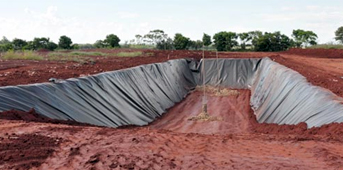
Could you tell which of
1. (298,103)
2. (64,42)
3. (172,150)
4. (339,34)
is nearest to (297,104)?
(298,103)

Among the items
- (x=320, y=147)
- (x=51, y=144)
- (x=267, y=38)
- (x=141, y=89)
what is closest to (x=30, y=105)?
(x=51, y=144)

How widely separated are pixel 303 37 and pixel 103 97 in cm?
4109

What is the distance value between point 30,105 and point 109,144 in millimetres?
2909

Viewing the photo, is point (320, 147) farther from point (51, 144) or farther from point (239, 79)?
point (239, 79)

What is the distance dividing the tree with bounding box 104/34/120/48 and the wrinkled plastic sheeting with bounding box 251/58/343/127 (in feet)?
115

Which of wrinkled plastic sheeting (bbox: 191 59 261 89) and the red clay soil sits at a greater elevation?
the red clay soil

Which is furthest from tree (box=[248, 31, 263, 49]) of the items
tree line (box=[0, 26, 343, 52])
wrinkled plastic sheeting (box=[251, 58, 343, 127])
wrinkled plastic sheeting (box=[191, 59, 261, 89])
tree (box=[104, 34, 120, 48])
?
wrinkled plastic sheeting (box=[251, 58, 343, 127])

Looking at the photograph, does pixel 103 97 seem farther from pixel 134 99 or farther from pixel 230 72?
pixel 230 72

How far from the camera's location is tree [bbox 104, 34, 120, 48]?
152 feet

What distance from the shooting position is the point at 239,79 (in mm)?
22688

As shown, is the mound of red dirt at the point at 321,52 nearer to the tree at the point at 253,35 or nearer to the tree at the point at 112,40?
the tree at the point at 253,35

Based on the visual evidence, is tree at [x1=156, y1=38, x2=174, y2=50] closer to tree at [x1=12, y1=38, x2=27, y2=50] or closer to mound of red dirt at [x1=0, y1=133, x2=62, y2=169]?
tree at [x1=12, y1=38, x2=27, y2=50]

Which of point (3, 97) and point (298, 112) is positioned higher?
point (3, 97)

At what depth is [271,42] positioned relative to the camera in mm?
40969
